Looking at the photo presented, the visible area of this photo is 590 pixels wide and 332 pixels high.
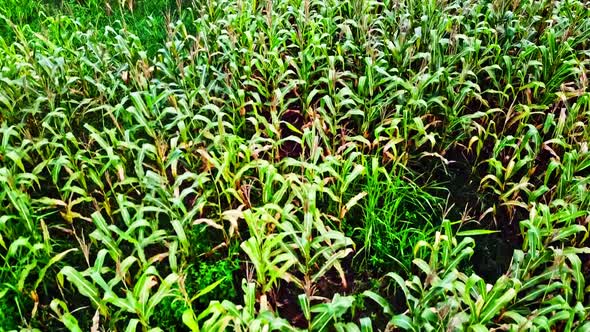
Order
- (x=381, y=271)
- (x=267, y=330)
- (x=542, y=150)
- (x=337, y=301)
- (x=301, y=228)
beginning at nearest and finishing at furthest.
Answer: (x=267, y=330) < (x=337, y=301) < (x=301, y=228) < (x=381, y=271) < (x=542, y=150)

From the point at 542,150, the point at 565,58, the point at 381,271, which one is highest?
the point at 565,58

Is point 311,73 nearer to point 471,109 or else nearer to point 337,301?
point 471,109

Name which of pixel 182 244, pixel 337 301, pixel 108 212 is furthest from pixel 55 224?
pixel 337 301

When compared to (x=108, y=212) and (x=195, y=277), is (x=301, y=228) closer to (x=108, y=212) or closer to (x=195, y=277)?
(x=195, y=277)

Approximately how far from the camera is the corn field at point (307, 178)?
221 cm

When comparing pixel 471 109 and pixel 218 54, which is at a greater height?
pixel 218 54

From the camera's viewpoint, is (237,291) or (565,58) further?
(565,58)

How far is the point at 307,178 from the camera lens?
2.72m

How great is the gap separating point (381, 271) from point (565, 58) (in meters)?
2.01

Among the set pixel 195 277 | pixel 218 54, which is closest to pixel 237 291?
pixel 195 277

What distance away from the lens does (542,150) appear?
10.2 feet

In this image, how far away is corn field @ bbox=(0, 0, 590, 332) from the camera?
2209 millimetres

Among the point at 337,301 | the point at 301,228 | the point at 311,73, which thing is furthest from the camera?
the point at 311,73

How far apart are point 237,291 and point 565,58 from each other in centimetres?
260
